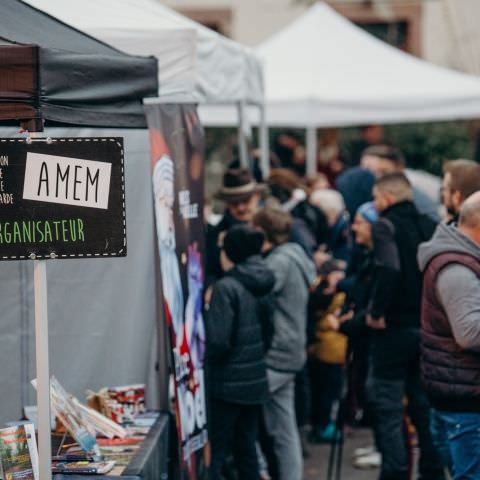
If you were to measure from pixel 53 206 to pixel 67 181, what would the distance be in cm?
9

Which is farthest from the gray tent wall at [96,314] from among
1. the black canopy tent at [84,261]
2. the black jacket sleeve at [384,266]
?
the black jacket sleeve at [384,266]

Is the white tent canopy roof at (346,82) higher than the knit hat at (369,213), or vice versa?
the white tent canopy roof at (346,82)

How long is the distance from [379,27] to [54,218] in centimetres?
1621

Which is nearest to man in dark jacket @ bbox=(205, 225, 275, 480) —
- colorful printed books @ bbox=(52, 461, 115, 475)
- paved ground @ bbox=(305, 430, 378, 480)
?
colorful printed books @ bbox=(52, 461, 115, 475)

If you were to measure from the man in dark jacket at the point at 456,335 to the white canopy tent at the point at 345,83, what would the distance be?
5762mm

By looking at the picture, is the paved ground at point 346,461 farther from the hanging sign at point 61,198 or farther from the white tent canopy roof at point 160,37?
the hanging sign at point 61,198

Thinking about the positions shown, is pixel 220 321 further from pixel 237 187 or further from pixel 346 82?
pixel 346 82

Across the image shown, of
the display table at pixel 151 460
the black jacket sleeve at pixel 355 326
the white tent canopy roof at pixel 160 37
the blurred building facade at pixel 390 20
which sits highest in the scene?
the blurred building facade at pixel 390 20

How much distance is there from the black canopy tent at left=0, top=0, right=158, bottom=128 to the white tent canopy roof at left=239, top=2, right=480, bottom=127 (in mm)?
6370

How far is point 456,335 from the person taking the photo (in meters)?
4.94

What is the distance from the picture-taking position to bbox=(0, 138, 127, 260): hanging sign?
3.75m

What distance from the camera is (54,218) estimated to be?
149 inches

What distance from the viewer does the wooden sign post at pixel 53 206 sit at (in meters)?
3.75

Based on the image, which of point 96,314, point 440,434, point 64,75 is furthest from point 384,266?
point 64,75
